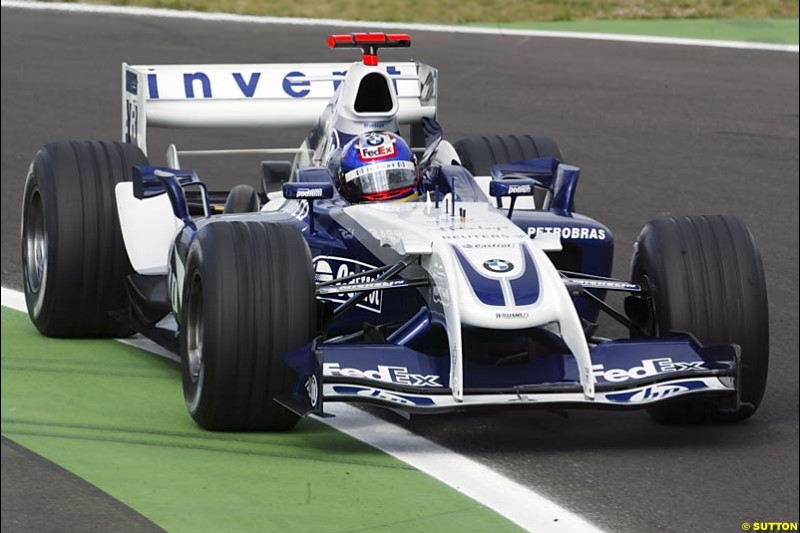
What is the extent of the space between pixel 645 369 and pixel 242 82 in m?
4.01

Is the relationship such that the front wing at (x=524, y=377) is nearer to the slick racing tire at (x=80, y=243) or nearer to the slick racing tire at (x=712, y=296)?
the slick racing tire at (x=712, y=296)

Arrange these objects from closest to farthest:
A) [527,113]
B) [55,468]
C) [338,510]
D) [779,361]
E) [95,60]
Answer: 1. [338,510]
2. [55,468]
3. [779,361]
4. [527,113]
5. [95,60]

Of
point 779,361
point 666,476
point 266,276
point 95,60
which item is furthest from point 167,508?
point 95,60

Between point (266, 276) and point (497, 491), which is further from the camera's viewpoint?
point (266, 276)

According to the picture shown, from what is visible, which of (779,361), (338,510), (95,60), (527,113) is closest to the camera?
(338,510)

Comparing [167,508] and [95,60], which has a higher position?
[95,60]

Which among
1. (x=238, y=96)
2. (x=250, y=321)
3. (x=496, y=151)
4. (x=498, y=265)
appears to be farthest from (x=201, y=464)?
(x=238, y=96)

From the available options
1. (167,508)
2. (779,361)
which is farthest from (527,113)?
(167,508)

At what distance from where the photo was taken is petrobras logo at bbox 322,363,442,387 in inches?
260

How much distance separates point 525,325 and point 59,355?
2816 mm

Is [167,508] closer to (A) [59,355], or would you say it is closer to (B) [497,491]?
(B) [497,491]

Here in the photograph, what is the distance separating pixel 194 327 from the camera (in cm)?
737

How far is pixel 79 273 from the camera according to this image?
8.75 metres

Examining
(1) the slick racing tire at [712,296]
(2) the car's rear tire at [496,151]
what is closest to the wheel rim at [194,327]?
(1) the slick racing tire at [712,296]
